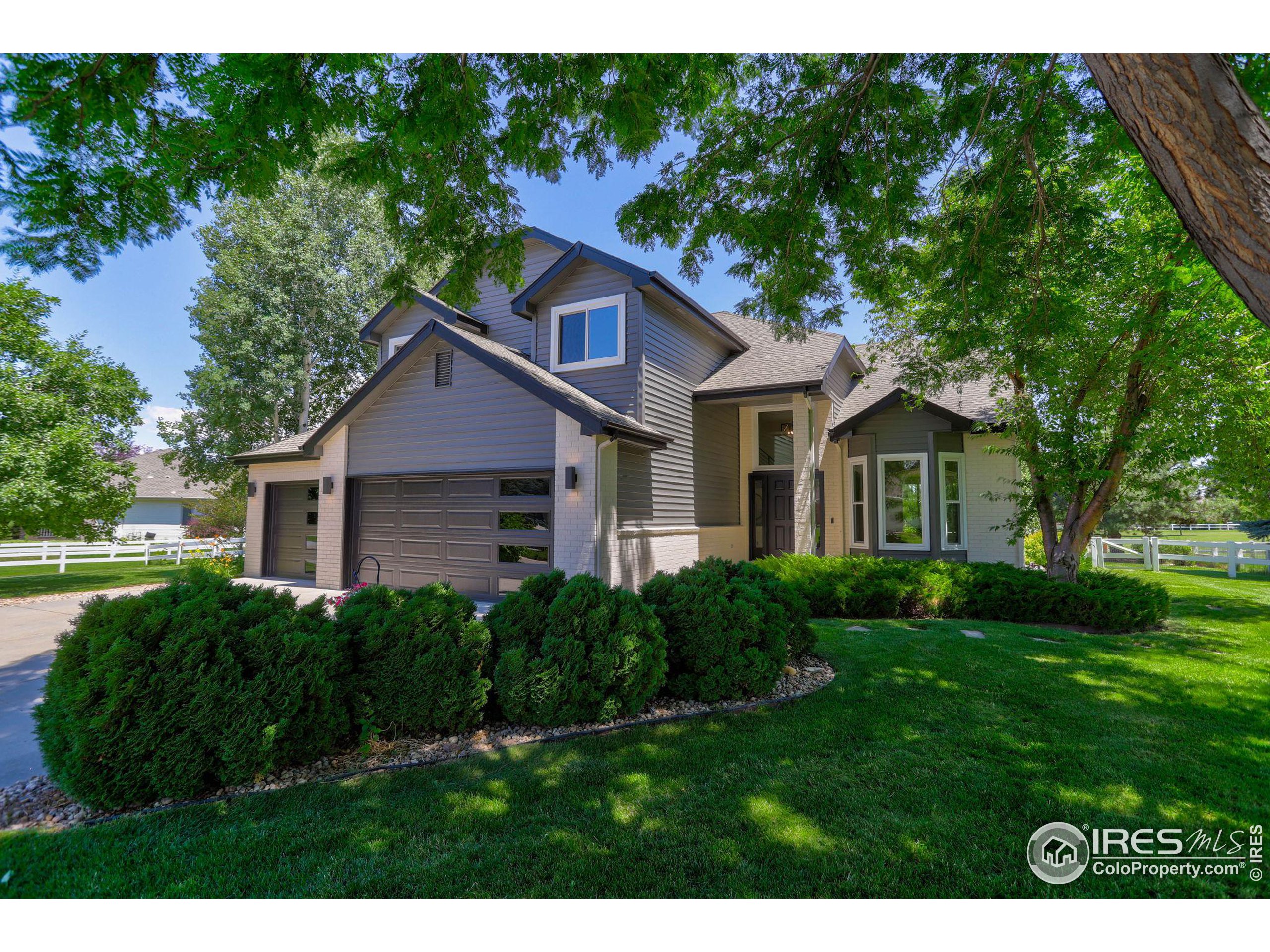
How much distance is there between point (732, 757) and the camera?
336cm

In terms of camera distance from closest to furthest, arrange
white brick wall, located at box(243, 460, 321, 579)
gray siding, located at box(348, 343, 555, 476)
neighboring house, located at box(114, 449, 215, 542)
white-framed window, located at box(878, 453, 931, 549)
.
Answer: gray siding, located at box(348, 343, 555, 476), white-framed window, located at box(878, 453, 931, 549), white brick wall, located at box(243, 460, 321, 579), neighboring house, located at box(114, 449, 215, 542)

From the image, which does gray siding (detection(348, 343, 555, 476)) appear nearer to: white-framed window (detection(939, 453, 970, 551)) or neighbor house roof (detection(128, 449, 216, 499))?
white-framed window (detection(939, 453, 970, 551))

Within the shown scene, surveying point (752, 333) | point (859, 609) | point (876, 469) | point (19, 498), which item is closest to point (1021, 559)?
point (876, 469)

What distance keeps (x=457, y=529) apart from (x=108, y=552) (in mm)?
13870

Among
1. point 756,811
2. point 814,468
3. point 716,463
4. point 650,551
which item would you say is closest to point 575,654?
point 756,811

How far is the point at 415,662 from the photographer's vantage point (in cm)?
355

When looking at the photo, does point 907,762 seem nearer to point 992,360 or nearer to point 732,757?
point 732,757

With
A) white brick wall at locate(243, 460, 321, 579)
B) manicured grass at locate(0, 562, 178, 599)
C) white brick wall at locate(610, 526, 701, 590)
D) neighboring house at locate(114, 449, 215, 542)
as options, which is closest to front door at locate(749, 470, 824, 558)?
white brick wall at locate(610, 526, 701, 590)

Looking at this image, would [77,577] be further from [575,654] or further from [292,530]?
[575,654]

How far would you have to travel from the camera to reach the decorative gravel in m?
2.75

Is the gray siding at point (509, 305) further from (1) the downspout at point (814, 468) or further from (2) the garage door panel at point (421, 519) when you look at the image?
(1) the downspout at point (814, 468)

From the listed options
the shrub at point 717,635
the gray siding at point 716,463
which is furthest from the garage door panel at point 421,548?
the shrub at point 717,635

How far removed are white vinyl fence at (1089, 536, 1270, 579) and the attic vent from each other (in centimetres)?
1721

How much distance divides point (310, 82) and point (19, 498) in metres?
11.1
